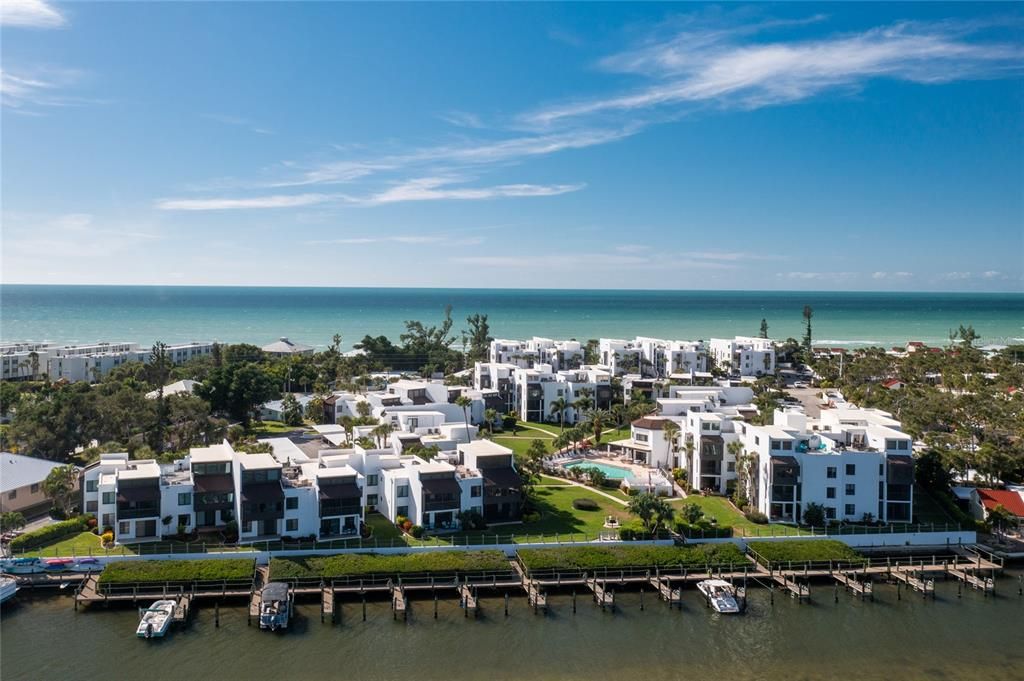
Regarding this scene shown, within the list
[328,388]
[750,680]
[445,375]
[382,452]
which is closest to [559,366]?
[445,375]

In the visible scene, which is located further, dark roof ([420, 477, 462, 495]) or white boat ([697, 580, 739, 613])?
dark roof ([420, 477, 462, 495])

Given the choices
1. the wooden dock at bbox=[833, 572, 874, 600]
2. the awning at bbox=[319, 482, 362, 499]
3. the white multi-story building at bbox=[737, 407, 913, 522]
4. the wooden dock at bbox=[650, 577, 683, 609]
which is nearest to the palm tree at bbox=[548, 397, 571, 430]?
the white multi-story building at bbox=[737, 407, 913, 522]

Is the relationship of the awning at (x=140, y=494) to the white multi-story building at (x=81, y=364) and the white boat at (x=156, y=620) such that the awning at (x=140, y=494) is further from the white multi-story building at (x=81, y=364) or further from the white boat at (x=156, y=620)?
the white multi-story building at (x=81, y=364)

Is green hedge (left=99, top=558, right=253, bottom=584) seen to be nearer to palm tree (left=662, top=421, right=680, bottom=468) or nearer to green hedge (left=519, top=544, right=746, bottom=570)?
green hedge (left=519, top=544, right=746, bottom=570)

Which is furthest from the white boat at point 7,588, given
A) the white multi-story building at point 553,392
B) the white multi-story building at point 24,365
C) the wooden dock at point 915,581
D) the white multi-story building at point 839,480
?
the white multi-story building at point 24,365

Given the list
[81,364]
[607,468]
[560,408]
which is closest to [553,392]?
[560,408]

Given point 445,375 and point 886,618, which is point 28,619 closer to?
point 886,618
